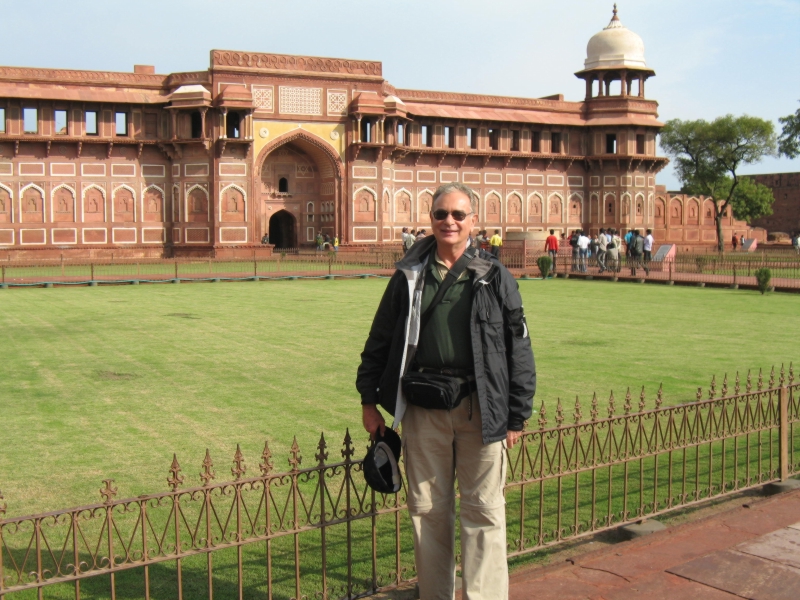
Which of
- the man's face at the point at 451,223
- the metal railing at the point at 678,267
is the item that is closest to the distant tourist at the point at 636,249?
the metal railing at the point at 678,267

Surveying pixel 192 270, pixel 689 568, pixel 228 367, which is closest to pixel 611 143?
pixel 192 270

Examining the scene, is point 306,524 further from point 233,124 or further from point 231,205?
point 233,124

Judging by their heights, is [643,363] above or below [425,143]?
below

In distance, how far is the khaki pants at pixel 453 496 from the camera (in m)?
2.92

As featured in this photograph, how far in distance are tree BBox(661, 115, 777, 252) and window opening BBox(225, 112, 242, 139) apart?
Answer: 20816 millimetres

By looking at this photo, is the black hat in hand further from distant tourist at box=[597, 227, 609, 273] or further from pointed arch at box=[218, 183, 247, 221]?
pointed arch at box=[218, 183, 247, 221]

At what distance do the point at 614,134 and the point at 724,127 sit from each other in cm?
1047

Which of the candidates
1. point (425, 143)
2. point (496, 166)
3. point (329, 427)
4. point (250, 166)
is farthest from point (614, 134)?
point (329, 427)

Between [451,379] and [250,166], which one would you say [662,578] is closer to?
[451,379]

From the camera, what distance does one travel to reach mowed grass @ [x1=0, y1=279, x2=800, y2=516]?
5328 millimetres

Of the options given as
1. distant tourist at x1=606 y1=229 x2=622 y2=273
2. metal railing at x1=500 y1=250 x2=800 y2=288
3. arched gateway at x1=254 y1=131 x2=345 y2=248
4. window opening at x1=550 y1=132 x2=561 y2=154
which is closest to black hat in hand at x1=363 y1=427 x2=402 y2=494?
metal railing at x1=500 y1=250 x2=800 y2=288

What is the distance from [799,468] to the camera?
196 inches

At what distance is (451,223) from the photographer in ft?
9.73

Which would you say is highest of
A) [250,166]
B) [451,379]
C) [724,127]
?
[724,127]
